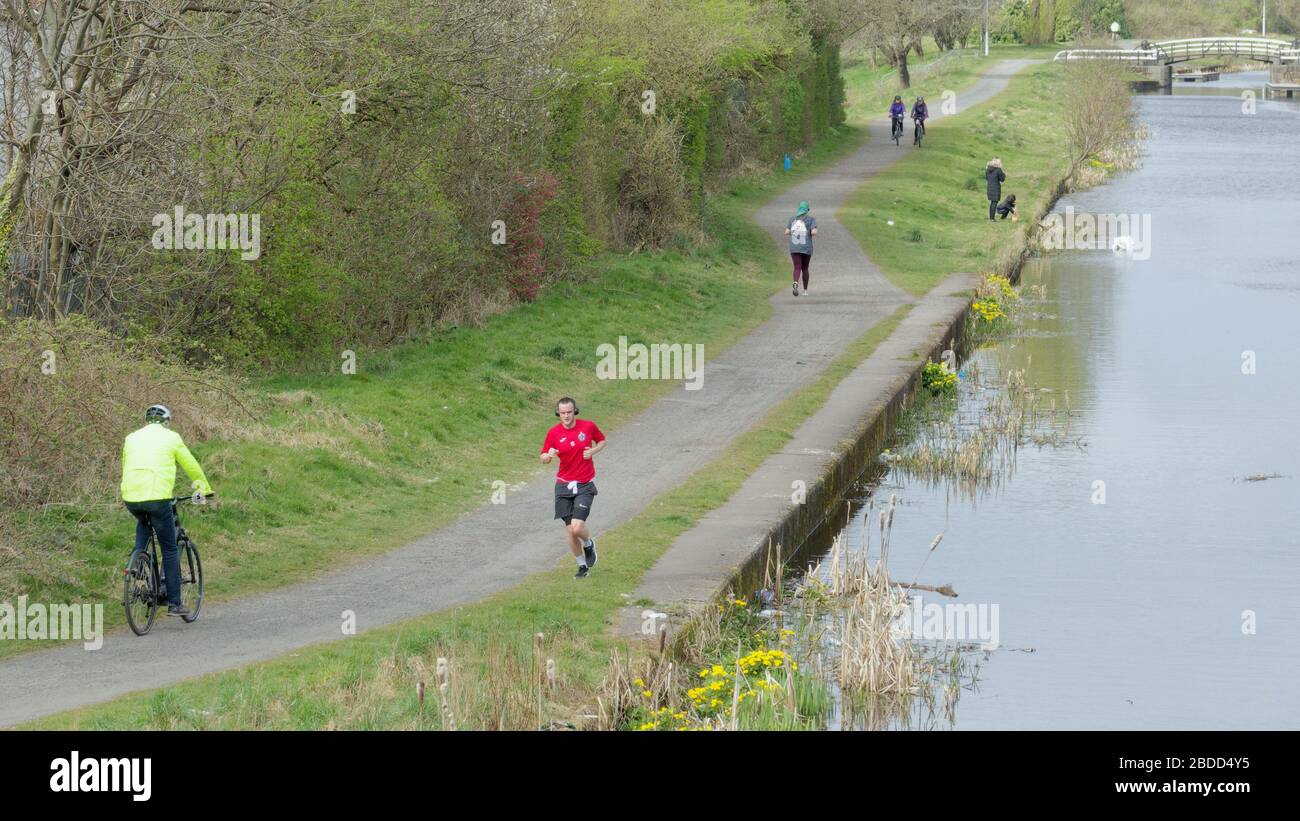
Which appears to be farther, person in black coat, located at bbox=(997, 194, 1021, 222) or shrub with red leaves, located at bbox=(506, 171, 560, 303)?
person in black coat, located at bbox=(997, 194, 1021, 222)

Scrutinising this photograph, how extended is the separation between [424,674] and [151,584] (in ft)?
9.13

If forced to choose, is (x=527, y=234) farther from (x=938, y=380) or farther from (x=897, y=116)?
(x=897, y=116)

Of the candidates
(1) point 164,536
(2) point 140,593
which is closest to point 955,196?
(1) point 164,536

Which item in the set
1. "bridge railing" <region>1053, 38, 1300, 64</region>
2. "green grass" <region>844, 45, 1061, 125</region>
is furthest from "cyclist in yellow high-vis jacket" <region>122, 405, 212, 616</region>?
"bridge railing" <region>1053, 38, 1300, 64</region>

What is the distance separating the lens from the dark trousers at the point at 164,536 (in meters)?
13.7

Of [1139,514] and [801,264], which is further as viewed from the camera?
[801,264]

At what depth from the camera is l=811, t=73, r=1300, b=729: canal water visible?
14586 millimetres

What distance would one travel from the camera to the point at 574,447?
1509 cm

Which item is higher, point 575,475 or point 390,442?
point 390,442

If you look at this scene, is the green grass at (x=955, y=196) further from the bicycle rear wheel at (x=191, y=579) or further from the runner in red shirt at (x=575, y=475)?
the bicycle rear wheel at (x=191, y=579)

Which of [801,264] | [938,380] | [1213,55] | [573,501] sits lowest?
[573,501]

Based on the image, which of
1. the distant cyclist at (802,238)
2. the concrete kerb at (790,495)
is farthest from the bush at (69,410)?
the distant cyclist at (802,238)

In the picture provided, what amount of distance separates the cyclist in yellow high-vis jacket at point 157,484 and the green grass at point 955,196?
21.0 meters

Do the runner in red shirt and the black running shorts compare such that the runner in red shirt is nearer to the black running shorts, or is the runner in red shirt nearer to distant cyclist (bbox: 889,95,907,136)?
the black running shorts
